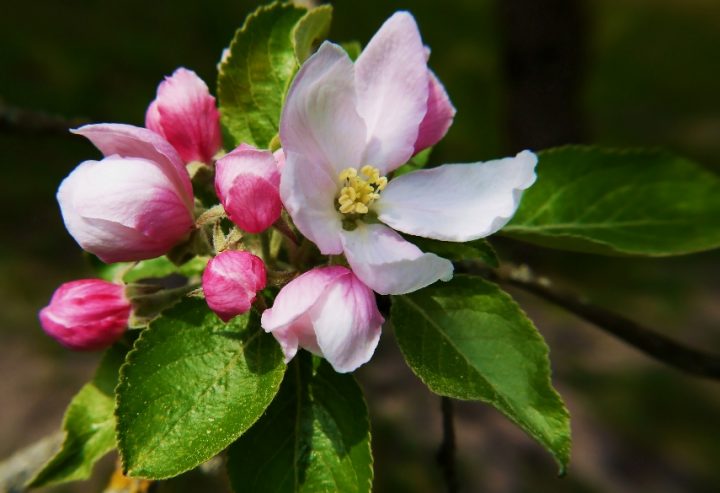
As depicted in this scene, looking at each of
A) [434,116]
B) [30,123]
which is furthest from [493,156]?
[434,116]

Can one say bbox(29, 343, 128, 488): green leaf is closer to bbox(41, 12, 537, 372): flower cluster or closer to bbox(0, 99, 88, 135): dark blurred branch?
bbox(41, 12, 537, 372): flower cluster

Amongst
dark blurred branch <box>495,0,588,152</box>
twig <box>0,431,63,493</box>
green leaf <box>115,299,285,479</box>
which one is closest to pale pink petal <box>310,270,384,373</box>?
green leaf <box>115,299,285,479</box>

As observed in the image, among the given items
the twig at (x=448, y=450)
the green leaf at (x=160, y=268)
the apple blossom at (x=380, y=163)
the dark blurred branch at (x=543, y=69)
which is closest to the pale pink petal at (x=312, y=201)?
the apple blossom at (x=380, y=163)

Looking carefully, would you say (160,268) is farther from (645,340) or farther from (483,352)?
(645,340)

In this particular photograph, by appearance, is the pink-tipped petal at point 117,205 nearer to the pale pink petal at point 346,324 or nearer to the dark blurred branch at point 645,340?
the pale pink petal at point 346,324

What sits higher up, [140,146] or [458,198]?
[140,146]

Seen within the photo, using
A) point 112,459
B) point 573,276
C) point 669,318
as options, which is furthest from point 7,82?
point 669,318
